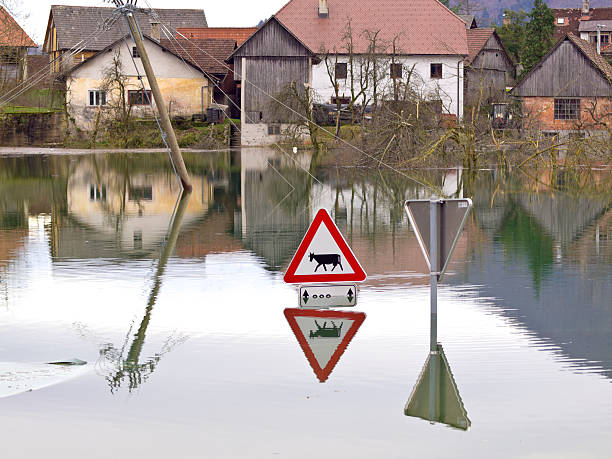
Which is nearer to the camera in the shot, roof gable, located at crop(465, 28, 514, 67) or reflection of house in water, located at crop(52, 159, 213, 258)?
reflection of house in water, located at crop(52, 159, 213, 258)

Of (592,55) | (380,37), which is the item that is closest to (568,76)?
(592,55)

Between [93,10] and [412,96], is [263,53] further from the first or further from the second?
[93,10]

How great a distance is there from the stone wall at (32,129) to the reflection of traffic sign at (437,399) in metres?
62.0

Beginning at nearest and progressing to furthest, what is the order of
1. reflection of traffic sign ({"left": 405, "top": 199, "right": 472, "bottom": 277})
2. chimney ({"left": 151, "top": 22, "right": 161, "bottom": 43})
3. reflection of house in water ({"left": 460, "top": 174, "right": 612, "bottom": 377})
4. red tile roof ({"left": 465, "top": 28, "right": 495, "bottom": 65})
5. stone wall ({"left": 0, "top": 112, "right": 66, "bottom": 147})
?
reflection of traffic sign ({"left": 405, "top": 199, "right": 472, "bottom": 277}), reflection of house in water ({"left": 460, "top": 174, "right": 612, "bottom": 377}), stone wall ({"left": 0, "top": 112, "right": 66, "bottom": 147}), chimney ({"left": 151, "top": 22, "right": 161, "bottom": 43}), red tile roof ({"left": 465, "top": 28, "right": 495, "bottom": 65})

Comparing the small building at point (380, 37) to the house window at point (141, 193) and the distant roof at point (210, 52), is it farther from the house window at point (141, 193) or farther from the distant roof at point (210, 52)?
the house window at point (141, 193)

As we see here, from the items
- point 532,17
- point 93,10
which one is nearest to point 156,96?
point 532,17

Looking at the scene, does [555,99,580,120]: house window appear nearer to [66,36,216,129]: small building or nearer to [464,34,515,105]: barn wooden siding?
[464,34,515,105]: barn wooden siding

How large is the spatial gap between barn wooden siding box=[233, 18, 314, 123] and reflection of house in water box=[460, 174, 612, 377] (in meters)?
46.4

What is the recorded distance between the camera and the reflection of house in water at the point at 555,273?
35.0 ft

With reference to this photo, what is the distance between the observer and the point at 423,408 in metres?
7.93

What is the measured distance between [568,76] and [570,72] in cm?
29

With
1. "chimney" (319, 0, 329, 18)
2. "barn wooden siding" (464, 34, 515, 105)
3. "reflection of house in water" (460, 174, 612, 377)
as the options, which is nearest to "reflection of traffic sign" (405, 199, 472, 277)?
"reflection of house in water" (460, 174, 612, 377)

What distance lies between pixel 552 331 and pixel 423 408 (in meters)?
3.28

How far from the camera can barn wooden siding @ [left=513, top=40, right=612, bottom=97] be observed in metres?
69.6
